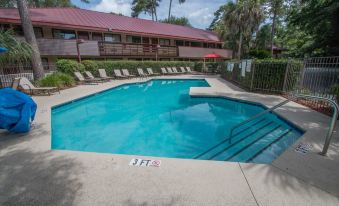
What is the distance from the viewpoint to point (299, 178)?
2.80 meters

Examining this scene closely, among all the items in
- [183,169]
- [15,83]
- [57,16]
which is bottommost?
[183,169]

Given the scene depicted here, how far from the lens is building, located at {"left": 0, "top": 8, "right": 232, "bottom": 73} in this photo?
1518 cm

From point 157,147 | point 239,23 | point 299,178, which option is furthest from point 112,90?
point 239,23

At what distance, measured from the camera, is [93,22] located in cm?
1888

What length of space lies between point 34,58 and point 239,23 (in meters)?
20.3

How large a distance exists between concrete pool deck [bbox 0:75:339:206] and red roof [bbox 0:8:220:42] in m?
15.4

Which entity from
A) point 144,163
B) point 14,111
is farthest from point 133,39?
point 144,163

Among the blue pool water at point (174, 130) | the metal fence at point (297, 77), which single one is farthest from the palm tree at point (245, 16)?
the blue pool water at point (174, 130)

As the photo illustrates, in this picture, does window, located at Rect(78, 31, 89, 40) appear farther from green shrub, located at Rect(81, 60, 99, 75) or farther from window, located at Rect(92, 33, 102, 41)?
green shrub, located at Rect(81, 60, 99, 75)

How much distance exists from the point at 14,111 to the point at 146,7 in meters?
39.4

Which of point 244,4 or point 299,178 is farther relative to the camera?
point 244,4

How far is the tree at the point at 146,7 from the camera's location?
124 ft

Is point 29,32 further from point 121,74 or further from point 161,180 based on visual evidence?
point 161,180

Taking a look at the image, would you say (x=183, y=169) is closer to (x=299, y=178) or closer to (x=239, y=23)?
(x=299, y=178)
